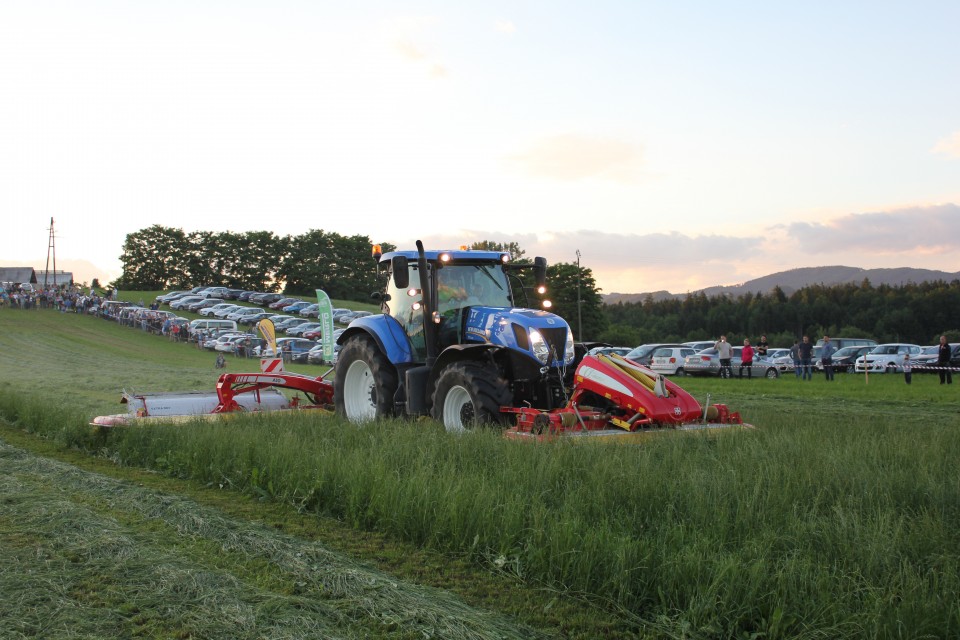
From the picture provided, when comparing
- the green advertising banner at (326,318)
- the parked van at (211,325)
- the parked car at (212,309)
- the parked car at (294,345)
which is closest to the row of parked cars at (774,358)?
the green advertising banner at (326,318)

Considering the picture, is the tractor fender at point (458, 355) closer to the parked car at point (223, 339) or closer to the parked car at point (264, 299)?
the parked car at point (223, 339)

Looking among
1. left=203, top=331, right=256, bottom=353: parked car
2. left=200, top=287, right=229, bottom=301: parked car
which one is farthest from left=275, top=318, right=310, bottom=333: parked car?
left=200, top=287, right=229, bottom=301: parked car

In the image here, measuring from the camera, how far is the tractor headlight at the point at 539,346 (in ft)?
30.5

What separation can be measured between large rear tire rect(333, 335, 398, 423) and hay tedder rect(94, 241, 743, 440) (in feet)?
0.05

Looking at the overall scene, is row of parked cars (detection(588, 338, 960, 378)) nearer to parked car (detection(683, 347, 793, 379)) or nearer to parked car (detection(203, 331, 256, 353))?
parked car (detection(683, 347, 793, 379))

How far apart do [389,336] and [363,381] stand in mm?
1063

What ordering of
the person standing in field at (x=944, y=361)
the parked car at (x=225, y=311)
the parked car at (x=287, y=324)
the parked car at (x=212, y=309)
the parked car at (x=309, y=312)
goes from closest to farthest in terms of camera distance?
the person standing in field at (x=944, y=361) < the parked car at (x=287, y=324) < the parked car at (x=225, y=311) < the parked car at (x=212, y=309) < the parked car at (x=309, y=312)

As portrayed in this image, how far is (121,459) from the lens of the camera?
912cm

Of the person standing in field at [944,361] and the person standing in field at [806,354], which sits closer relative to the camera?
the person standing in field at [944,361]

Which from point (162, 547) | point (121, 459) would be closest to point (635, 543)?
point (162, 547)

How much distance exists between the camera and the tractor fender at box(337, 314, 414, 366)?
34.7 feet

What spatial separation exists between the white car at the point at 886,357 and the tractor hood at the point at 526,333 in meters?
29.0

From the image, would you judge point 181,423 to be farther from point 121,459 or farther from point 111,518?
point 111,518

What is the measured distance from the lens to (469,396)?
9008 mm
